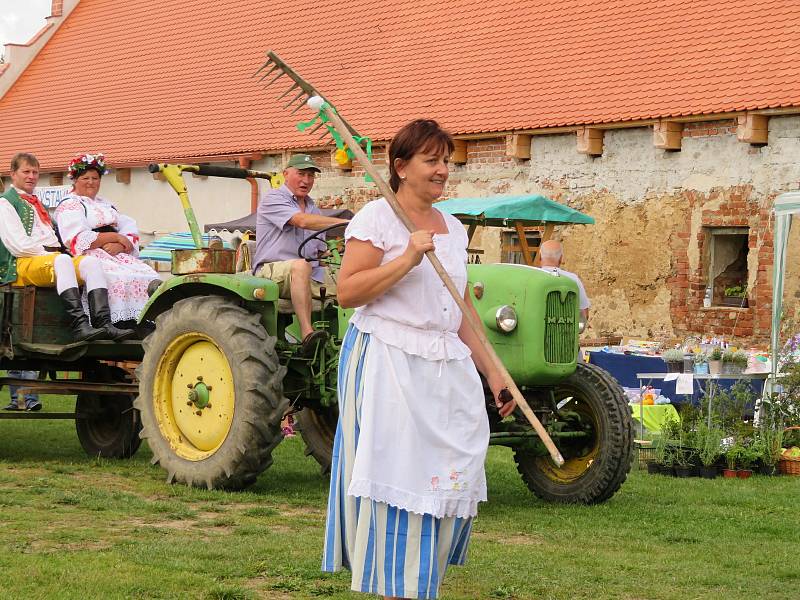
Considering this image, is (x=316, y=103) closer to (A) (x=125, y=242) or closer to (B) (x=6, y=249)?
(A) (x=125, y=242)

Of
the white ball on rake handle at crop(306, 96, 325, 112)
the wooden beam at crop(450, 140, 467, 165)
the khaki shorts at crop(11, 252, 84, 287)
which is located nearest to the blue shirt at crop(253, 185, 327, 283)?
the khaki shorts at crop(11, 252, 84, 287)

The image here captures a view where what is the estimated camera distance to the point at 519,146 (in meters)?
19.0

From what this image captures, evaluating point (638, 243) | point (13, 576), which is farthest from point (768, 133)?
point (13, 576)

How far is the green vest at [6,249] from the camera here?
32.4 ft

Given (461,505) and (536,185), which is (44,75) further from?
(461,505)

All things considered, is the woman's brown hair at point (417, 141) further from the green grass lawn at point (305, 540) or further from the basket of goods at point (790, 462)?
the basket of goods at point (790, 462)

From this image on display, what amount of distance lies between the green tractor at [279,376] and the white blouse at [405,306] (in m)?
3.66

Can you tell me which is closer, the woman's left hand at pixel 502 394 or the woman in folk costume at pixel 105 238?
the woman's left hand at pixel 502 394

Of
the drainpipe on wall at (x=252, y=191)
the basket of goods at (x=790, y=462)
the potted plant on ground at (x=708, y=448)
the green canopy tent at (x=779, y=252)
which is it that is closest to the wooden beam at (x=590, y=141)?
the green canopy tent at (x=779, y=252)

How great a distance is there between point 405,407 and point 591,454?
454 cm

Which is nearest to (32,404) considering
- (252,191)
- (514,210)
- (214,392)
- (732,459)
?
(514,210)

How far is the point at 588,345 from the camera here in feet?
56.6

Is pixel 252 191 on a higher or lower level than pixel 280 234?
higher

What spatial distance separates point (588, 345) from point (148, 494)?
9700 millimetres
